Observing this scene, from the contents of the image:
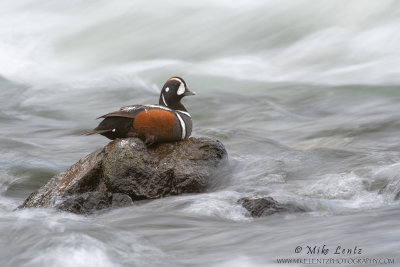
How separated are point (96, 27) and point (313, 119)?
8279 mm

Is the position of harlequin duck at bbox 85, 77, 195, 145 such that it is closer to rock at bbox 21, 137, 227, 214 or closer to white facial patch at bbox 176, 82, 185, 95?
rock at bbox 21, 137, 227, 214

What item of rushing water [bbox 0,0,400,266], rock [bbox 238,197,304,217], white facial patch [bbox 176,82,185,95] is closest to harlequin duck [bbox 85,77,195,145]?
white facial patch [bbox 176,82,185,95]

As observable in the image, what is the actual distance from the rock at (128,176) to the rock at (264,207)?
0.75 meters

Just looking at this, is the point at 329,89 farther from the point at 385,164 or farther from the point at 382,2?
the point at 385,164

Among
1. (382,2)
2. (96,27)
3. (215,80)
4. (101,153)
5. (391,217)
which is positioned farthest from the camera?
(96,27)

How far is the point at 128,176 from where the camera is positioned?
6711mm

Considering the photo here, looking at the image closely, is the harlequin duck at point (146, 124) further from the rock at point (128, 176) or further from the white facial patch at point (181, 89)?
the white facial patch at point (181, 89)

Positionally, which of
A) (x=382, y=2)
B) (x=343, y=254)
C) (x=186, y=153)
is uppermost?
(x=382, y=2)

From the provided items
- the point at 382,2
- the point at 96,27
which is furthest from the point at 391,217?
the point at 96,27

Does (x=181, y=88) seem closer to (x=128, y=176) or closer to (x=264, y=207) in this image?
(x=128, y=176)

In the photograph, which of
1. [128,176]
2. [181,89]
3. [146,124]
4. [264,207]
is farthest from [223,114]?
[264,207]

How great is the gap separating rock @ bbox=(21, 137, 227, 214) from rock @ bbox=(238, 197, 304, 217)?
0.75m

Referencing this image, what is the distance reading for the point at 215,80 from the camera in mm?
15148

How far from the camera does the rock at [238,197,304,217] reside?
245 inches
